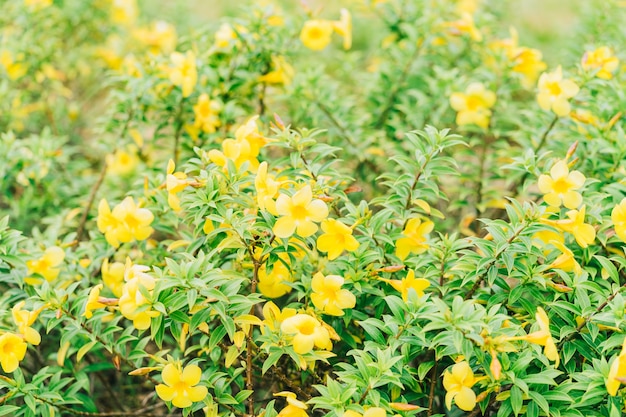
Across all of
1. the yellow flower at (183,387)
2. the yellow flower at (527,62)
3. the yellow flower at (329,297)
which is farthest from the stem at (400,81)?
the yellow flower at (183,387)

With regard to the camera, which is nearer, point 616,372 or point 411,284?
point 616,372

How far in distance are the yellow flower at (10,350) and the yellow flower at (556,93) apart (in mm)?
2028

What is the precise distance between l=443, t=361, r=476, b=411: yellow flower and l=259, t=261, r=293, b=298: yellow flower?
583 millimetres

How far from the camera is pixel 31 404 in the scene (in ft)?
5.69

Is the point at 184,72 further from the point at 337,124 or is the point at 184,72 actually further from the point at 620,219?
the point at 620,219

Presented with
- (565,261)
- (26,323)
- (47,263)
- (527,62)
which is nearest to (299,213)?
(565,261)

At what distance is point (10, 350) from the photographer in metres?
1.70

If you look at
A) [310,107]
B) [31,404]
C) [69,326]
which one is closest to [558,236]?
[310,107]

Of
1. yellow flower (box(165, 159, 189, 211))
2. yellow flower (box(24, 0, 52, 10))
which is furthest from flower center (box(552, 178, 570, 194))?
yellow flower (box(24, 0, 52, 10))

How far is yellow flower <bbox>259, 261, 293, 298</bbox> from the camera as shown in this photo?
A: 1798 mm

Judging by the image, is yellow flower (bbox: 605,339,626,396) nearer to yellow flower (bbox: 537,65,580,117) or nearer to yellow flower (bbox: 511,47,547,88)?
yellow flower (bbox: 537,65,580,117)

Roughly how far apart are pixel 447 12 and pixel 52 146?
2.20 m

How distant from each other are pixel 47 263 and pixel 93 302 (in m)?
0.46

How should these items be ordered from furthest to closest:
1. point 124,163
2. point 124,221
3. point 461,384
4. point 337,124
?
point 124,163 → point 337,124 → point 124,221 → point 461,384
